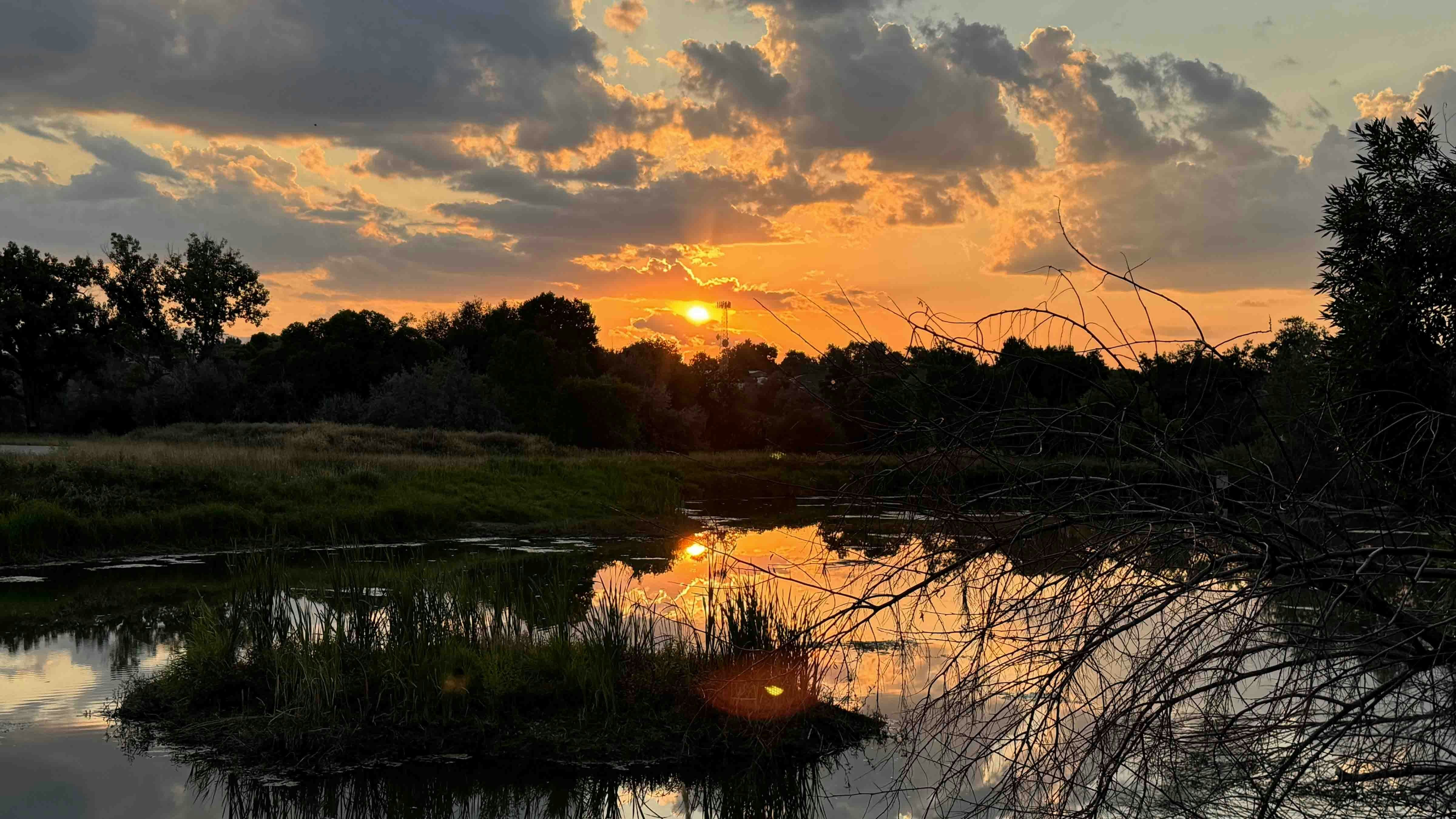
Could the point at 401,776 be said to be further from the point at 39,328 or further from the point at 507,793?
the point at 39,328

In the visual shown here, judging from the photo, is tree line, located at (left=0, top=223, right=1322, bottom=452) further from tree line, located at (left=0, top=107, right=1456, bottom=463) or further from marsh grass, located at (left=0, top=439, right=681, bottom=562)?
marsh grass, located at (left=0, top=439, right=681, bottom=562)

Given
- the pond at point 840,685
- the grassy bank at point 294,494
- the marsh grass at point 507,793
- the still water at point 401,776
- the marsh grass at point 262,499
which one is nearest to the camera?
the pond at point 840,685

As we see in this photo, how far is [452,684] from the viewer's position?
9.56 meters

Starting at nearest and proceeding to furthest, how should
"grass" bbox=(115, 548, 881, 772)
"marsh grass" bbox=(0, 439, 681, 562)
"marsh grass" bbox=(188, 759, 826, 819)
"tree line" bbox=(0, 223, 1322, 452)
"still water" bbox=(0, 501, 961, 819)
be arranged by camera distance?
"still water" bbox=(0, 501, 961, 819) < "marsh grass" bbox=(188, 759, 826, 819) < "grass" bbox=(115, 548, 881, 772) < "marsh grass" bbox=(0, 439, 681, 562) < "tree line" bbox=(0, 223, 1322, 452)

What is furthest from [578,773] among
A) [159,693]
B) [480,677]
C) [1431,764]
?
[1431,764]

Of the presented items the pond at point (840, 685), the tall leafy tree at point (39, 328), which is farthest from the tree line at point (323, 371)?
the pond at point (840, 685)

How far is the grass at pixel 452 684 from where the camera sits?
890 centimetres

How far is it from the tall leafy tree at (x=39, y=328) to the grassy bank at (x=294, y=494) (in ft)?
79.3

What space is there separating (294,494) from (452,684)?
16.5m

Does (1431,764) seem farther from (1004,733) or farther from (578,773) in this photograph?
(578,773)

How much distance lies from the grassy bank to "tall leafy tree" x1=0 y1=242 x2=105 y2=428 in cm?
2418

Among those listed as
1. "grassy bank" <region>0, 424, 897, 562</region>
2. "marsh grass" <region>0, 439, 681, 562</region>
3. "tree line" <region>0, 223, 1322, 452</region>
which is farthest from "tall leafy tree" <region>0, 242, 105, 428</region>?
"marsh grass" <region>0, 439, 681, 562</region>

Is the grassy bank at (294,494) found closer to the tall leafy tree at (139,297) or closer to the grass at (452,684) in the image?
the grass at (452,684)

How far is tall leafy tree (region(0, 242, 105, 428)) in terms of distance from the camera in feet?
180
